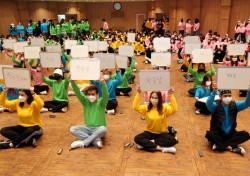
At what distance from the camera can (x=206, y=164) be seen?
436cm

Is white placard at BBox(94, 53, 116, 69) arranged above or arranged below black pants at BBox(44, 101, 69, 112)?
above

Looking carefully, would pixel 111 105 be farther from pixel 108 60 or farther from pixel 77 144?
pixel 77 144

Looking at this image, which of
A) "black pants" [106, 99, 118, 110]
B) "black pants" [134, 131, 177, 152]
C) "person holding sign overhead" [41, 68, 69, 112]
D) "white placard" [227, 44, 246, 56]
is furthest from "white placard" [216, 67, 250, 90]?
"white placard" [227, 44, 246, 56]

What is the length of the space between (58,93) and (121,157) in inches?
121

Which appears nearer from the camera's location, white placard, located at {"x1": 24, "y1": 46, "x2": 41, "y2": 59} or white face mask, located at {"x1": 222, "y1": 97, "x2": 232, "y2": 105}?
white face mask, located at {"x1": 222, "y1": 97, "x2": 232, "y2": 105}

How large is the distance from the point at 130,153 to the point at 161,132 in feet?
2.23

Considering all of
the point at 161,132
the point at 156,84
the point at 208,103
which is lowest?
the point at 161,132

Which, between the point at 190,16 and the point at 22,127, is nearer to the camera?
the point at 22,127

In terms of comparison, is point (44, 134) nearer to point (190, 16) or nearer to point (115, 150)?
point (115, 150)

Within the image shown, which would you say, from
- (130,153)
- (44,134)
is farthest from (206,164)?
(44,134)

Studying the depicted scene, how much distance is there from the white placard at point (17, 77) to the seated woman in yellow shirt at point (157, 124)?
209cm

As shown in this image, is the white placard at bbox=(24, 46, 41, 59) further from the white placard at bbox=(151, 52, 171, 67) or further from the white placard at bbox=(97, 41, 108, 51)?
the white placard at bbox=(151, 52, 171, 67)

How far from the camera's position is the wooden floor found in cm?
421

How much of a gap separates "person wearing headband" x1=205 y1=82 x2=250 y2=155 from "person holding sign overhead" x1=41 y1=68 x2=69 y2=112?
3.70 metres
